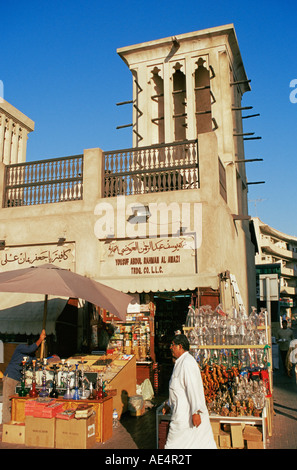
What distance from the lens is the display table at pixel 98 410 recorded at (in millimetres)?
6453

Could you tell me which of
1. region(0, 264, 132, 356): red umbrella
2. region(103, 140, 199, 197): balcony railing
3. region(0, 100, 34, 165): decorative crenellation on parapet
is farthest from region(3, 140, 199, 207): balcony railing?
region(0, 100, 34, 165): decorative crenellation on parapet

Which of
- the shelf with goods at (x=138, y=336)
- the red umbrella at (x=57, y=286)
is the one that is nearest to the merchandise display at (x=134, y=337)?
the shelf with goods at (x=138, y=336)

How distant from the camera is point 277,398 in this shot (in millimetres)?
9391

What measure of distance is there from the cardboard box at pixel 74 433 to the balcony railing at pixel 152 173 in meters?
6.64

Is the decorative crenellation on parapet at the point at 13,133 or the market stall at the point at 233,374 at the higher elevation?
the decorative crenellation on parapet at the point at 13,133

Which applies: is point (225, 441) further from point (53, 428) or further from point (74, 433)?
point (53, 428)

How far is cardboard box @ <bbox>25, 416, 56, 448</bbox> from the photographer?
6.19m

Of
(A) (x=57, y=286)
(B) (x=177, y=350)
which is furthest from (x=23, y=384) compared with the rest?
(B) (x=177, y=350)

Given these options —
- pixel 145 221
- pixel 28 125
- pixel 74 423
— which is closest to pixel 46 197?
pixel 145 221

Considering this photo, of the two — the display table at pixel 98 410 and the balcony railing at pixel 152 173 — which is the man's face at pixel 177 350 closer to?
the display table at pixel 98 410

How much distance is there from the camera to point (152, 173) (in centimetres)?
1172

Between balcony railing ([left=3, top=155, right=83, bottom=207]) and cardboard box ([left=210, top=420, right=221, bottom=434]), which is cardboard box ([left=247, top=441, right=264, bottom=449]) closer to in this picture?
cardboard box ([left=210, top=420, right=221, bottom=434])

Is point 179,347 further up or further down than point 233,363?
further up

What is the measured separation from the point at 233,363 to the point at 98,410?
2.22 meters
